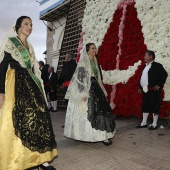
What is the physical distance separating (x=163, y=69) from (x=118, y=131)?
5.16 feet

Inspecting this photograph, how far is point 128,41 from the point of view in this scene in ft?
19.3

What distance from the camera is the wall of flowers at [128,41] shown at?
509cm

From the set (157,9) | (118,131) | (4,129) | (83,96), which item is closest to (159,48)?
(157,9)

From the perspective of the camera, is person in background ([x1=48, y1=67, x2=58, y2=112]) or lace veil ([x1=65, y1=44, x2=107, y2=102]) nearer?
lace veil ([x1=65, y1=44, x2=107, y2=102])

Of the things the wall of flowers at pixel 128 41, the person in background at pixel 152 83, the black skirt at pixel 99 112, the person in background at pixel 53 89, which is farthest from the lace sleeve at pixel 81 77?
the person in background at pixel 53 89

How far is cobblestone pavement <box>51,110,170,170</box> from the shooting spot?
2922 millimetres

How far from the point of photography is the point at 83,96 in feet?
12.4

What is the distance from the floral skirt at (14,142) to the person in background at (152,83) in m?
3.02

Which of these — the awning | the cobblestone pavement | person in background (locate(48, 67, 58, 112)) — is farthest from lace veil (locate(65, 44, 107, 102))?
the awning

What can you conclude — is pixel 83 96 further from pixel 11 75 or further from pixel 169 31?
pixel 169 31

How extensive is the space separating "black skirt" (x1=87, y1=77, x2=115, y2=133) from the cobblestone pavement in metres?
0.34

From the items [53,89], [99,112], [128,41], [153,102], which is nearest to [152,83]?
[153,102]

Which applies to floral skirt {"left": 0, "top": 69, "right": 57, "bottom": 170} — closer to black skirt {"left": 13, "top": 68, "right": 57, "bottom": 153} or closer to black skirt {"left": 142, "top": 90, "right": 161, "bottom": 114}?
black skirt {"left": 13, "top": 68, "right": 57, "bottom": 153}

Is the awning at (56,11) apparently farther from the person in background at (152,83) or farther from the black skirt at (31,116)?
the black skirt at (31,116)
